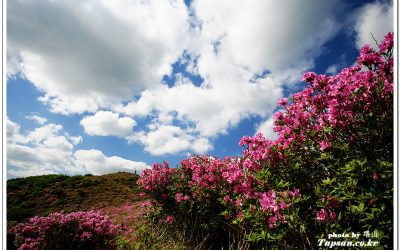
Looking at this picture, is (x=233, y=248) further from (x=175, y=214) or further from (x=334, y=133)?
(x=334, y=133)

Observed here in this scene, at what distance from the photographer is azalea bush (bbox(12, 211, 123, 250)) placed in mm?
5145

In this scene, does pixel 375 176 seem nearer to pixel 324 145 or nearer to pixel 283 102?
pixel 324 145

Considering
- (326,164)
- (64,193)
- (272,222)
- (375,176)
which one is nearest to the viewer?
(375,176)

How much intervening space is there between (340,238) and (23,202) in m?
17.2

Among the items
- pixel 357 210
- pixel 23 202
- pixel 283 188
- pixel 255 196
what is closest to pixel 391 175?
pixel 357 210

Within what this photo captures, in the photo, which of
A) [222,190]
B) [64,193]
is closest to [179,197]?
[222,190]

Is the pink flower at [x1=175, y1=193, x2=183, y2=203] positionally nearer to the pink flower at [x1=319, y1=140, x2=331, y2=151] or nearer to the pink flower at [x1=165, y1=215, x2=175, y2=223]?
the pink flower at [x1=165, y1=215, x2=175, y2=223]

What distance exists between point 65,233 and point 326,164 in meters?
4.92

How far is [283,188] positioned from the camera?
160 inches

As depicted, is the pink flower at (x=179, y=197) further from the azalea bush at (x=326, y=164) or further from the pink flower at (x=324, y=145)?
the pink flower at (x=324, y=145)

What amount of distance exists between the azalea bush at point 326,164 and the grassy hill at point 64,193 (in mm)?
11816

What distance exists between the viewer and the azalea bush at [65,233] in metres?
5.14

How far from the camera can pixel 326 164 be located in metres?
4.00

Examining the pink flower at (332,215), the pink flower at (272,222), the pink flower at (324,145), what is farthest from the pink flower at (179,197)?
the pink flower at (332,215)
